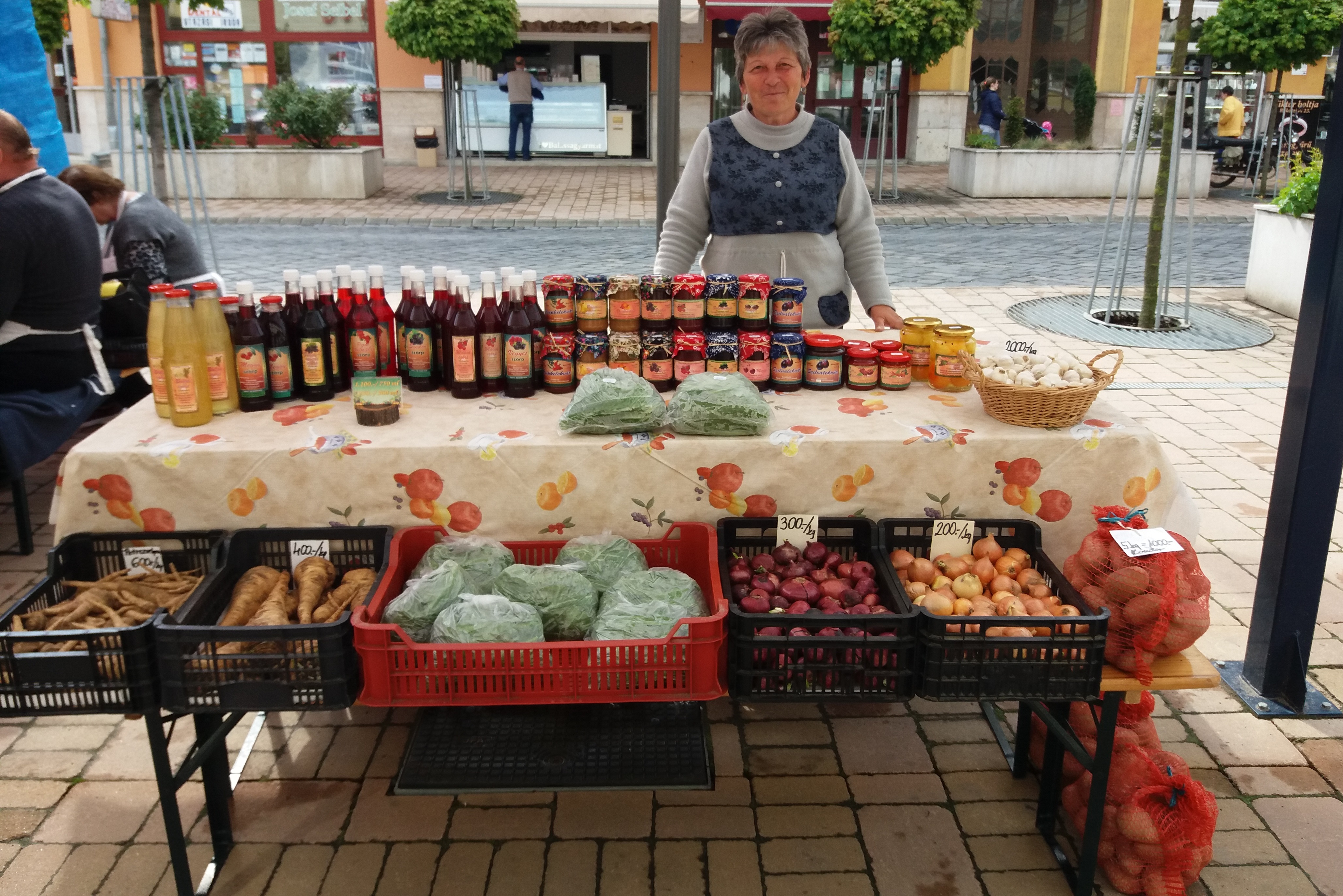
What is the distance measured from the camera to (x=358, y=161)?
52.9 ft

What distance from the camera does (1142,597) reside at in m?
2.64

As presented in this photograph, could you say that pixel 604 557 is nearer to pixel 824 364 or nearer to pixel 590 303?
pixel 590 303

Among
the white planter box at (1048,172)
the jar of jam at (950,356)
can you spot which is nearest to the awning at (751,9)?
the white planter box at (1048,172)

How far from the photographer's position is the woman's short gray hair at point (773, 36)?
12.8ft

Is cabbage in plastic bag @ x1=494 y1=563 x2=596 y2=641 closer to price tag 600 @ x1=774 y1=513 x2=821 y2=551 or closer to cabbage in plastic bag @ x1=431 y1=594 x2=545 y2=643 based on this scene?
cabbage in plastic bag @ x1=431 y1=594 x2=545 y2=643

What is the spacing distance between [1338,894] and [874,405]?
178 cm

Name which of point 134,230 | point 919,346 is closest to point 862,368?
point 919,346

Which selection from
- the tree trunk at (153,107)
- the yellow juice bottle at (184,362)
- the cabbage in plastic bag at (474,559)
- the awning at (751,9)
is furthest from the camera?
the awning at (751,9)

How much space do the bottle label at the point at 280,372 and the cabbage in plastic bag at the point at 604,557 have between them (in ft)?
A: 3.23

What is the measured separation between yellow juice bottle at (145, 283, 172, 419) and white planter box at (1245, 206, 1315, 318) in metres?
9.07

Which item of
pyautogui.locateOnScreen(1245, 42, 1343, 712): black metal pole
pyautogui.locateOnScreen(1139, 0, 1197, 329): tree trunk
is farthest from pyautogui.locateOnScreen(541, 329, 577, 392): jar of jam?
pyautogui.locateOnScreen(1139, 0, 1197, 329): tree trunk

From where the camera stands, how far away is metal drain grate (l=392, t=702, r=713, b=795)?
10.0 feet

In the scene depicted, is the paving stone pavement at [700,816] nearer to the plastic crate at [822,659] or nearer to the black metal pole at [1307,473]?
the black metal pole at [1307,473]

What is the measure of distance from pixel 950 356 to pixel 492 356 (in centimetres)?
146
